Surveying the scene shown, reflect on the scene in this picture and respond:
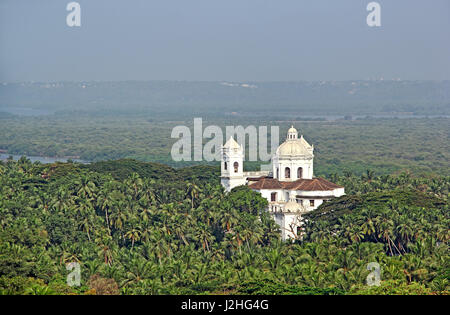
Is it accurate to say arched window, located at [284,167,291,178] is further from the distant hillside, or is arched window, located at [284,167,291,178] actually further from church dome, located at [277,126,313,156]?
the distant hillside

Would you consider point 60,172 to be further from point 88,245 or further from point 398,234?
point 398,234

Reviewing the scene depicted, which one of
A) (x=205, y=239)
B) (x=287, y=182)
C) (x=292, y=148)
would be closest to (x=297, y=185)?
(x=287, y=182)

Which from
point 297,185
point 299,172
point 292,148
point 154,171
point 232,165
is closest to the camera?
point 297,185

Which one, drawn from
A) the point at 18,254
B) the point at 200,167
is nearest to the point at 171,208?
the point at 18,254

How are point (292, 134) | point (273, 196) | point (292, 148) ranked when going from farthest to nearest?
point (292, 134) < point (292, 148) < point (273, 196)

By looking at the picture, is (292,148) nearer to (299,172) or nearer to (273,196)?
(299,172)

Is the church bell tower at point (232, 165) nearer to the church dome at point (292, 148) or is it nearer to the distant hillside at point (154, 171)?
the church dome at point (292, 148)

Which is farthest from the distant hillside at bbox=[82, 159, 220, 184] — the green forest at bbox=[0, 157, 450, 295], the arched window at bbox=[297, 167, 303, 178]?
the arched window at bbox=[297, 167, 303, 178]
